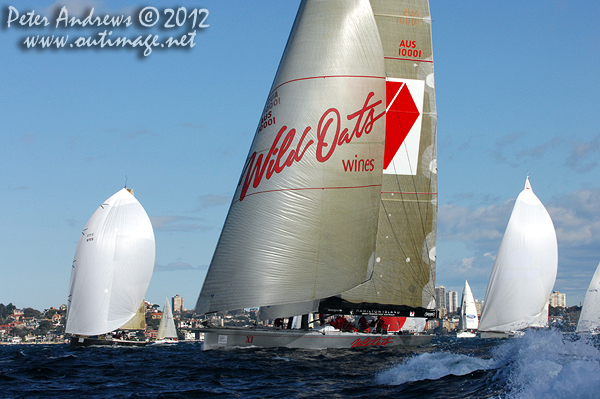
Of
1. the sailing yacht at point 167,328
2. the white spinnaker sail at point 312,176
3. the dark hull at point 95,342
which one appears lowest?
the dark hull at point 95,342

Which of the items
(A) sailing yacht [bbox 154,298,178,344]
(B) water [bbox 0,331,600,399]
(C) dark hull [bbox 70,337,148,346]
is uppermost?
(A) sailing yacht [bbox 154,298,178,344]

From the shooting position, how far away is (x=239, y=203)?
20.6 metres

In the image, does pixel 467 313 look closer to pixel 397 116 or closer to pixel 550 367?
pixel 397 116

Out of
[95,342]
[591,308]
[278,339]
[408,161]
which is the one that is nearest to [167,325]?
[95,342]

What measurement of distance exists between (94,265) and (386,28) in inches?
876

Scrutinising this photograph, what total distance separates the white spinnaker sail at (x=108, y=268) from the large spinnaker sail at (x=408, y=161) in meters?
19.4

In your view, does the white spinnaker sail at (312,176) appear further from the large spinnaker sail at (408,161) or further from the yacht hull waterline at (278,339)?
the large spinnaker sail at (408,161)

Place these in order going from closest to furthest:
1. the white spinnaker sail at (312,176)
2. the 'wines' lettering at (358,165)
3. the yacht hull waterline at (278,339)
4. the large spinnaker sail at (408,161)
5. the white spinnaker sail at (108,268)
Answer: the white spinnaker sail at (312,176) → the yacht hull waterline at (278,339) → the 'wines' lettering at (358,165) → the large spinnaker sail at (408,161) → the white spinnaker sail at (108,268)

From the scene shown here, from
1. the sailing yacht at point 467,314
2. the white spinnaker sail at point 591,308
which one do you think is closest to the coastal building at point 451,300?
the sailing yacht at point 467,314

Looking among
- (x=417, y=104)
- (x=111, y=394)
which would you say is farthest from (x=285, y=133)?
(x=111, y=394)

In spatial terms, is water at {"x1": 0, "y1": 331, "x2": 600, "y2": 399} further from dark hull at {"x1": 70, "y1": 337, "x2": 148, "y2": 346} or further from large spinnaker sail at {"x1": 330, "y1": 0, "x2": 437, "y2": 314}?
dark hull at {"x1": 70, "y1": 337, "x2": 148, "y2": 346}

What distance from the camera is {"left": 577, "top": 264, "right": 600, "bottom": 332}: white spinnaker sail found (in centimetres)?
4097

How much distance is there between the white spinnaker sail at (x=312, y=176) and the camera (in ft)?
Result: 63.9

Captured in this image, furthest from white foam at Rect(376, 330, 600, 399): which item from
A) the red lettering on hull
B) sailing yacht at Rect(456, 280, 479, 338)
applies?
sailing yacht at Rect(456, 280, 479, 338)
